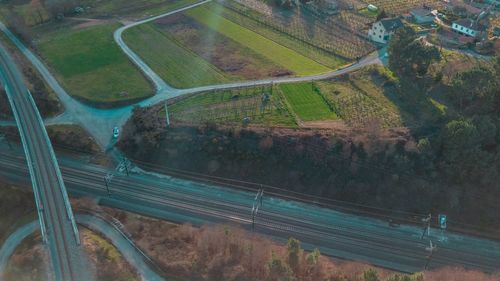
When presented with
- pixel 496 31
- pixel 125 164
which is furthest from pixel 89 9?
pixel 496 31

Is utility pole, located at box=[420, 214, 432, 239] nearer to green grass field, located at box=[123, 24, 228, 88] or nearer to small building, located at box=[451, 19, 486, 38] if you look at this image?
green grass field, located at box=[123, 24, 228, 88]

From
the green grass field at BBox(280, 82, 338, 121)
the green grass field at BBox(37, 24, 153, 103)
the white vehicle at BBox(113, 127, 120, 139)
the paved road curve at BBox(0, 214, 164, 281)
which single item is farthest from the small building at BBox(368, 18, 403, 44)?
the paved road curve at BBox(0, 214, 164, 281)

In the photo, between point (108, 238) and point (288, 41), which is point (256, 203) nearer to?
point (108, 238)

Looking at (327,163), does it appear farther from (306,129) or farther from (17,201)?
(17,201)

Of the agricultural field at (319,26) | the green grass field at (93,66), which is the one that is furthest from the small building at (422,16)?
the green grass field at (93,66)

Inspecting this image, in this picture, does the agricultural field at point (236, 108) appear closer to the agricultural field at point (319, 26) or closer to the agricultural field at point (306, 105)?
the agricultural field at point (306, 105)
